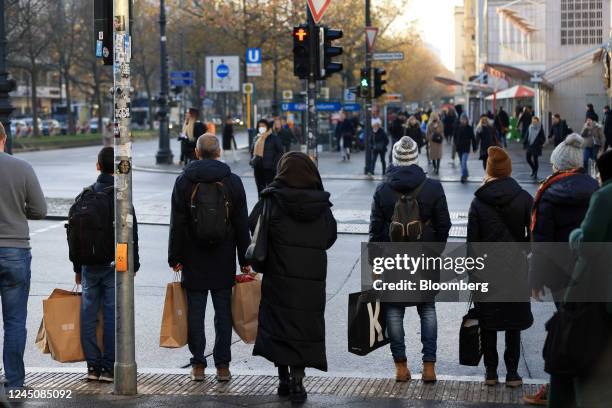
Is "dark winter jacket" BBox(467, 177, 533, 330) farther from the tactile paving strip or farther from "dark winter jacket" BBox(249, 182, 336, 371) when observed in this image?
"dark winter jacket" BBox(249, 182, 336, 371)

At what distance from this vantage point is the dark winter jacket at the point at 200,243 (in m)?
7.93

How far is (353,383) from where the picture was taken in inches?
315

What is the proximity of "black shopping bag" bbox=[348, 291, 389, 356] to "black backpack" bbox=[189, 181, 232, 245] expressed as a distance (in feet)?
3.26

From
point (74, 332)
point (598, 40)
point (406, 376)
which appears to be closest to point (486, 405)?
point (406, 376)

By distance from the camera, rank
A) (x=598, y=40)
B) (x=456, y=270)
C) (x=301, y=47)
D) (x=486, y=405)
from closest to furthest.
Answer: (x=486, y=405)
(x=456, y=270)
(x=301, y=47)
(x=598, y=40)

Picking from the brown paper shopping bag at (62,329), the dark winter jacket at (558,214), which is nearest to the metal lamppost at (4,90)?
the brown paper shopping bag at (62,329)

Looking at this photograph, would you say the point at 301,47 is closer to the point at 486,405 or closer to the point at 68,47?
the point at 486,405

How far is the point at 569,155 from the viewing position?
25.2 ft

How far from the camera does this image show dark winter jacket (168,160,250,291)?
793cm

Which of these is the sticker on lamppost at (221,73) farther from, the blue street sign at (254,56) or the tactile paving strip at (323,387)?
the tactile paving strip at (323,387)

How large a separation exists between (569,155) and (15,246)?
3.67 meters

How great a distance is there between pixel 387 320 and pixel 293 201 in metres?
1.23

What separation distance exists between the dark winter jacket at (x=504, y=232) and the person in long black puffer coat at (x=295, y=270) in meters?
1.11

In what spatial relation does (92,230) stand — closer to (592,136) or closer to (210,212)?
(210,212)
